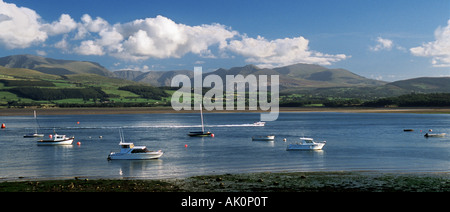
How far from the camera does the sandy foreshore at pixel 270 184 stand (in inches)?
1138

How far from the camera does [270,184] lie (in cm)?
3120

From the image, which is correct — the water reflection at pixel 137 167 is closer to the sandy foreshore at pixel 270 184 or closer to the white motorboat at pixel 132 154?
the white motorboat at pixel 132 154

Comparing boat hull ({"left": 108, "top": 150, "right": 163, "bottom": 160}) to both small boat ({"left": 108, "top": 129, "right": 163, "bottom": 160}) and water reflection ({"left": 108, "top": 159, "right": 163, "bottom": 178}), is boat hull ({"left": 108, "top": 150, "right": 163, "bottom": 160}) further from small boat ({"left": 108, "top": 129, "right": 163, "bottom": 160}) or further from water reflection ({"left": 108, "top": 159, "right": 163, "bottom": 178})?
water reflection ({"left": 108, "top": 159, "right": 163, "bottom": 178})

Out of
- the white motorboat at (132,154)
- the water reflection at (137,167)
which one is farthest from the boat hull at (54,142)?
the water reflection at (137,167)

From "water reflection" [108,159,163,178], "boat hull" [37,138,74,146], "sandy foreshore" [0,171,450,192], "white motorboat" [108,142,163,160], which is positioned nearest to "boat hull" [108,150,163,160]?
"white motorboat" [108,142,163,160]

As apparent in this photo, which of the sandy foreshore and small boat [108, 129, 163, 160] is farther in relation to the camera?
small boat [108, 129, 163, 160]

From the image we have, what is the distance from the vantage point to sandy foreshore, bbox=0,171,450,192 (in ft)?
94.8

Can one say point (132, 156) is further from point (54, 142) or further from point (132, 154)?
point (54, 142)

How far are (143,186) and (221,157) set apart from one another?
22638 millimetres

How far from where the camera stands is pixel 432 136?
259 feet

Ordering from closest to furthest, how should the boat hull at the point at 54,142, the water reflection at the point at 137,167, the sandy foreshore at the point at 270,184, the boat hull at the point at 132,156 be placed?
the sandy foreshore at the point at 270,184, the water reflection at the point at 137,167, the boat hull at the point at 132,156, the boat hull at the point at 54,142

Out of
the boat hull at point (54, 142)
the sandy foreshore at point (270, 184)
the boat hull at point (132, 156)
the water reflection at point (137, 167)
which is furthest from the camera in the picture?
the boat hull at point (54, 142)
